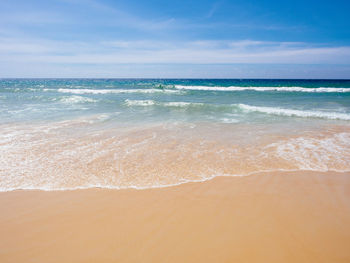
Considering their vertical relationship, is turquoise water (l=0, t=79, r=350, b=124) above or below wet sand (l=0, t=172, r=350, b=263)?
above

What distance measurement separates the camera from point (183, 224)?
284 centimetres

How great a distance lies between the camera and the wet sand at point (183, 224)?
2396mm

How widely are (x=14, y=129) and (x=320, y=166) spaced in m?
9.70

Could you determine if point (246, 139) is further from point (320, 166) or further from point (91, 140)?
point (91, 140)

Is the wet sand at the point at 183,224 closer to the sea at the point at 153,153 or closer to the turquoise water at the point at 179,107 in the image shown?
the sea at the point at 153,153

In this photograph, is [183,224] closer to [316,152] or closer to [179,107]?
[316,152]

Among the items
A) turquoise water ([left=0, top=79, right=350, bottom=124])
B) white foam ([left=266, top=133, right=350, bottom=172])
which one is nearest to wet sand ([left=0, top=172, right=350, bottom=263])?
white foam ([left=266, top=133, right=350, bottom=172])

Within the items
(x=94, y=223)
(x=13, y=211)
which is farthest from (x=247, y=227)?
(x=13, y=211)

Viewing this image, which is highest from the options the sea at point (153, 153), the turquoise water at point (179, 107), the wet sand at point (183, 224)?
the turquoise water at point (179, 107)

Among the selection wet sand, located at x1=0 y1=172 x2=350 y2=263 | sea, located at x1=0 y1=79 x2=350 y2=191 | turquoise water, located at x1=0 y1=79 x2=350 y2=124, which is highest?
turquoise water, located at x1=0 y1=79 x2=350 y2=124

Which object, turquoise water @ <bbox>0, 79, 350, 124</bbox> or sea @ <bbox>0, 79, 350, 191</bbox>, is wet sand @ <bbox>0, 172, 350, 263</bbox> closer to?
sea @ <bbox>0, 79, 350, 191</bbox>

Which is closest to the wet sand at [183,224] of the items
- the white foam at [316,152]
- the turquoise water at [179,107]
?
the white foam at [316,152]

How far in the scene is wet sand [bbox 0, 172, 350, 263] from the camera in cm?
240

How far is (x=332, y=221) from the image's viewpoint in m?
2.92
